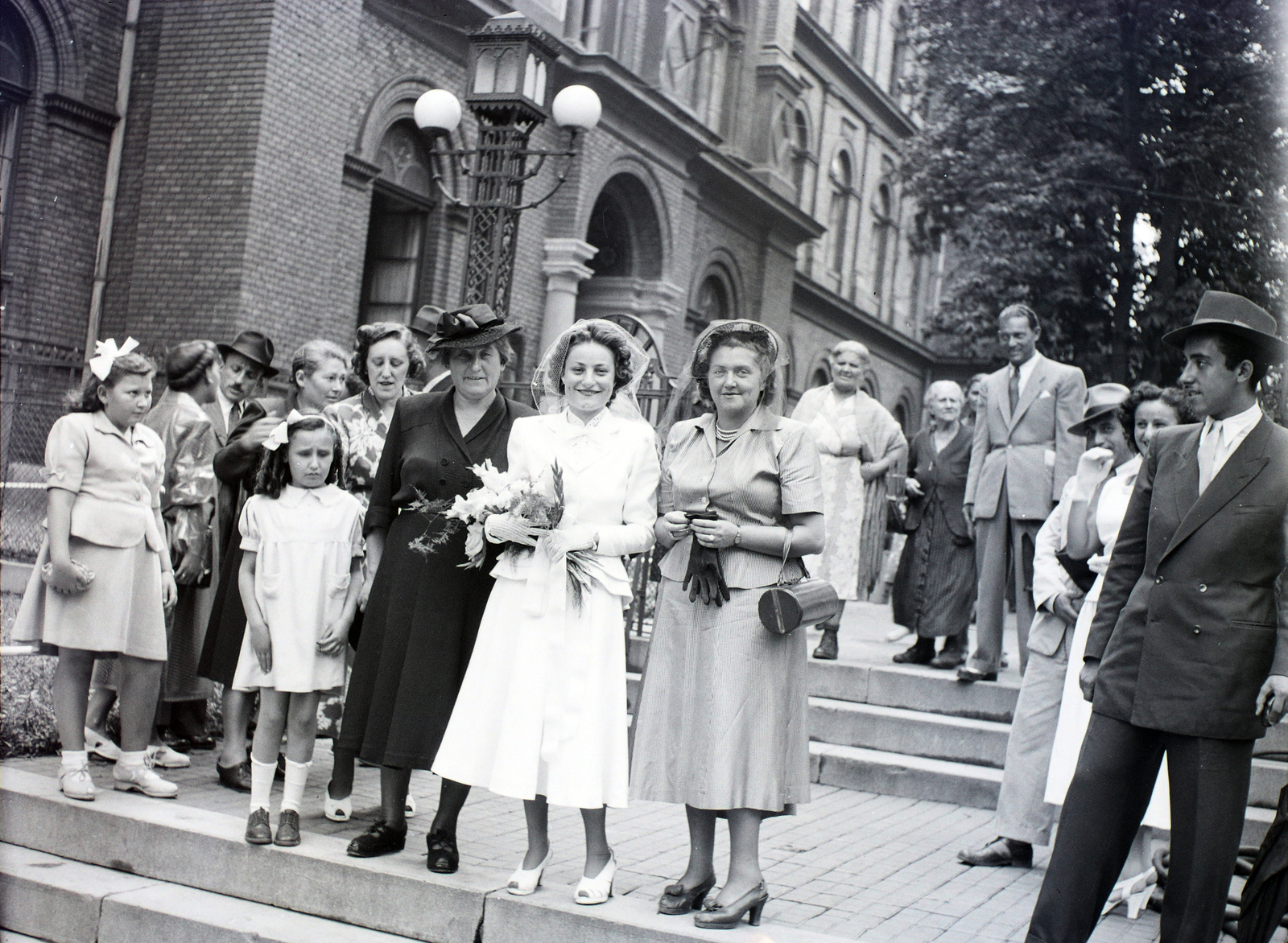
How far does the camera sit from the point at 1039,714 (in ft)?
17.8

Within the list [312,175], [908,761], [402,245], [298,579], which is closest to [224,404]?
[298,579]

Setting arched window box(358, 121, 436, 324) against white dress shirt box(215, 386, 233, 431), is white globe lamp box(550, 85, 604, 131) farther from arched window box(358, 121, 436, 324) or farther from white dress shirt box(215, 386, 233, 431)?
arched window box(358, 121, 436, 324)

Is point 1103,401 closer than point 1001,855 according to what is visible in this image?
No

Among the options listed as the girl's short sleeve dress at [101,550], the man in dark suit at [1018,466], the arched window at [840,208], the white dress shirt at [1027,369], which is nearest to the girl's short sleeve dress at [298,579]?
the girl's short sleeve dress at [101,550]

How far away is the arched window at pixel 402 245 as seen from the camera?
15.6 m

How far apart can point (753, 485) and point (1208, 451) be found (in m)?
1.45

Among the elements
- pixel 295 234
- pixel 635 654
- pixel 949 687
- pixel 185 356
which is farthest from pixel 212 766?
pixel 295 234

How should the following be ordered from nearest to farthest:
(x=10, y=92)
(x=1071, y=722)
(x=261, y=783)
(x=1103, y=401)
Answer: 1. (x=261, y=783)
2. (x=1071, y=722)
3. (x=1103, y=401)
4. (x=10, y=92)

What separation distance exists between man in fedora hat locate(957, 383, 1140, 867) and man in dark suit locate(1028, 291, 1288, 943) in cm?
130

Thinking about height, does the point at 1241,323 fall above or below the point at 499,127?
below

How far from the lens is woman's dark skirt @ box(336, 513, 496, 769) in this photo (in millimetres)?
4613

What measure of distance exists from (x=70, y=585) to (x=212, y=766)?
1.43 meters

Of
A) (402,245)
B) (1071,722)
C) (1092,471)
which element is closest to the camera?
(1071,722)

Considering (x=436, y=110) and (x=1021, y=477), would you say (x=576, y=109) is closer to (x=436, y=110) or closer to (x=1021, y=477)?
(x=436, y=110)
